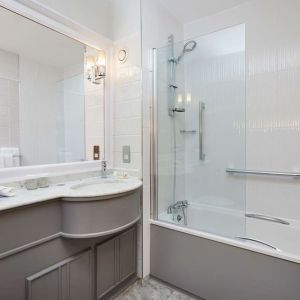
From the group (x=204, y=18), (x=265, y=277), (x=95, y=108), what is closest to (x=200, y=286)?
(x=265, y=277)

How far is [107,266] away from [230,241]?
914 mm

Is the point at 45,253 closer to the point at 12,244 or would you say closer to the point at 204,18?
the point at 12,244

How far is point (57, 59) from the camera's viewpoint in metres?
1.84

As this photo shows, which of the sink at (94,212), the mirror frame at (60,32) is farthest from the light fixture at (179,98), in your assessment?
the sink at (94,212)

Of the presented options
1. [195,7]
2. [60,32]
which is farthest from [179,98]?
[60,32]

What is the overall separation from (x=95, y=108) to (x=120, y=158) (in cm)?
53

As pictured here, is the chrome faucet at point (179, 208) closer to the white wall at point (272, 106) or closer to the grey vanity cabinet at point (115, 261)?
the grey vanity cabinet at point (115, 261)

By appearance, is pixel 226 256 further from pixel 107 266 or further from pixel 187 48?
pixel 187 48

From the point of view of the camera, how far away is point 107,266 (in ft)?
5.37

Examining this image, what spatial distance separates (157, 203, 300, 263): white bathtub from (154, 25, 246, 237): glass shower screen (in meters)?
0.01

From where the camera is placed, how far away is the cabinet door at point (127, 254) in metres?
1.77

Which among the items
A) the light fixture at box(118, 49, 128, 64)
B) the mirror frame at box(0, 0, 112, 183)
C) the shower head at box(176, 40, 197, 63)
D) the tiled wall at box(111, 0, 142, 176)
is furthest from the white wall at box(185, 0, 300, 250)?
the mirror frame at box(0, 0, 112, 183)

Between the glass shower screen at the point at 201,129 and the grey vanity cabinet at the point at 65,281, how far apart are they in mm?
773

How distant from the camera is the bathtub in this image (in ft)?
4.46
